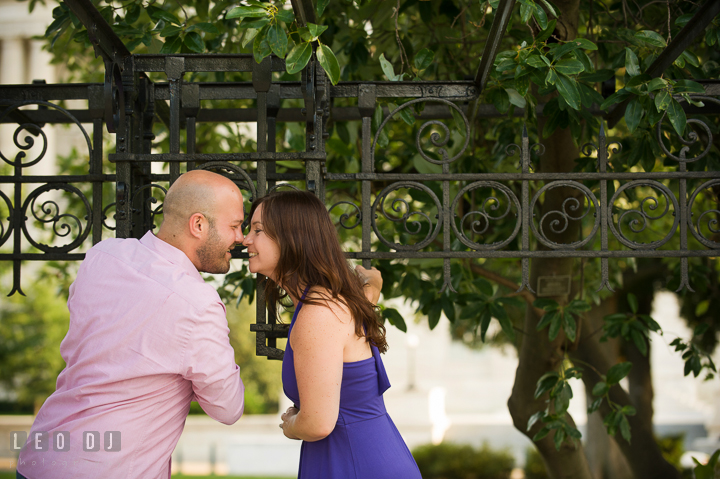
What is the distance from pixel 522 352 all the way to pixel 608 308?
1.76 meters

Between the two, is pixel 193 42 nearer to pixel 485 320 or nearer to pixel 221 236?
pixel 221 236

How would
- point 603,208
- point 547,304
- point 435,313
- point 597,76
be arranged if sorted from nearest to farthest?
point 603,208
point 597,76
point 547,304
point 435,313

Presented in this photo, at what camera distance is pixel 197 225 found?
1.72m

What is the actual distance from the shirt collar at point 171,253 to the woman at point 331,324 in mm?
186

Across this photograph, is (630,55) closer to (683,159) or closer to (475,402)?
(683,159)

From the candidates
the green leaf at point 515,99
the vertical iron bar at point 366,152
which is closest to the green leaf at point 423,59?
the vertical iron bar at point 366,152

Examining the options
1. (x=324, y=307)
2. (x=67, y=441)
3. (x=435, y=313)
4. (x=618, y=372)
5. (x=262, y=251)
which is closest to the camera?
(x=67, y=441)

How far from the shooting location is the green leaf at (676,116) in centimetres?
184

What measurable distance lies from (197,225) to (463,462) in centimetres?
822

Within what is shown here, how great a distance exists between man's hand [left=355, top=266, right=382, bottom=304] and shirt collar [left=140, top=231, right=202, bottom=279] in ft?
2.03

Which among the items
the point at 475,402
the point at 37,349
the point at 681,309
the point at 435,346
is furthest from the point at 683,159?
the point at 435,346

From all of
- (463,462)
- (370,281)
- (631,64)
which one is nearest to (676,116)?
(631,64)

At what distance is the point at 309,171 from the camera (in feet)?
6.32

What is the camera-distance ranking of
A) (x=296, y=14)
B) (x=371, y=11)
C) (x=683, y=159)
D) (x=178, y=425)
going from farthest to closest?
(x=371, y=11)
(x=683, y=159)
(x=296, y=14)
(x=178, y=425)
